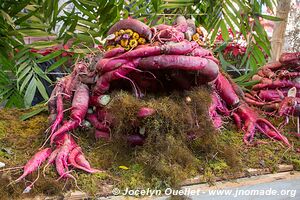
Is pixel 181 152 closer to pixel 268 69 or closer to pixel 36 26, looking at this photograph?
pixel 268 69

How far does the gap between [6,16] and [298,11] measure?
1.60m

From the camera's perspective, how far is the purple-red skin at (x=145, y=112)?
0.91 m

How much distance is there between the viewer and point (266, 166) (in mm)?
1014

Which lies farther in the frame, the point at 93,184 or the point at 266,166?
the point at 266,166

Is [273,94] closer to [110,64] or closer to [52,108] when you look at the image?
[110,64]

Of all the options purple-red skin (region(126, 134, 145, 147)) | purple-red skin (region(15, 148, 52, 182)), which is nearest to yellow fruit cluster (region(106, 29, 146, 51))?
purple-red skin (region(126, 134, 145, 147))

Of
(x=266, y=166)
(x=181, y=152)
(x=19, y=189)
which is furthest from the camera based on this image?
(x=266, y=166)

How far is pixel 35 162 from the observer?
0.83m

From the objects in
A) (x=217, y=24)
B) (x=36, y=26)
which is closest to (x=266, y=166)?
(x=217, y=24)

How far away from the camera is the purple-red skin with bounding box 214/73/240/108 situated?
1.17 m

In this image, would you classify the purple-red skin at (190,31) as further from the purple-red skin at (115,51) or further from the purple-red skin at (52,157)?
the purple-red skin at (52,157)

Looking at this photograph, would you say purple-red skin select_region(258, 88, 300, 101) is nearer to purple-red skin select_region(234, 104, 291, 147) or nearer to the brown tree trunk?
purple-red skin select_region(234, 104, 291, 147)

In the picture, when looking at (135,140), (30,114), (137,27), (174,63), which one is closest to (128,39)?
(137,27)

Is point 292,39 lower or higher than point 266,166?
higher
